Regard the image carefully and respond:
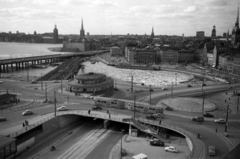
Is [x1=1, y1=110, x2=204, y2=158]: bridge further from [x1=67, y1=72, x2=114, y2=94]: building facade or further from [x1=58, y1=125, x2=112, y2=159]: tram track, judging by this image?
[x1=67, y1=72, x2=114, y2=94]: building facade

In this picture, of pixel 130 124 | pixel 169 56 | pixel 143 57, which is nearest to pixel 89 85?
pixel 130 124

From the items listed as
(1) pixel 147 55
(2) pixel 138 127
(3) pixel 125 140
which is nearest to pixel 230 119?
(2) pixel 138 127

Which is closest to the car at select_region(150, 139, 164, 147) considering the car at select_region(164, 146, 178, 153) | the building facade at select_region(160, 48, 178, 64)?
the car at select_region(164, 146, 178, 153)

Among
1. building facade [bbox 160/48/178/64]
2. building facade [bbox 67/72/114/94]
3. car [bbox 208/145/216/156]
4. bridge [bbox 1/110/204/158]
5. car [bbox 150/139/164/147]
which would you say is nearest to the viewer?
car [bbox 208/145/216/156]

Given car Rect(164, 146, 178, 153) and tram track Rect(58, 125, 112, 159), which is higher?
car Rect(164, 146, 178, 153)

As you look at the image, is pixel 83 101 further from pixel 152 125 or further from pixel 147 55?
pixel 147 55

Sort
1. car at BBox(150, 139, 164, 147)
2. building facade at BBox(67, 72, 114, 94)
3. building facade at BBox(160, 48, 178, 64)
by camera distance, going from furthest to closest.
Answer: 1. building facade at BBox(160, 48, 178, 64)
2. building facade at BBox(67, 72, 114, 94)
3. car at BBox(150, 139, 164, 147)

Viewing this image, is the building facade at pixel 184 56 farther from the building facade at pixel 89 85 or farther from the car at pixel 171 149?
the car at pixel 171 149

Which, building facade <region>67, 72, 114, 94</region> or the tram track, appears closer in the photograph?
the tram track
